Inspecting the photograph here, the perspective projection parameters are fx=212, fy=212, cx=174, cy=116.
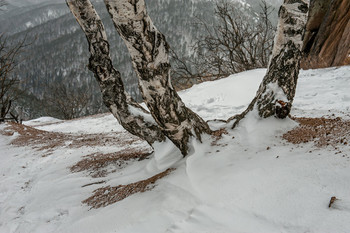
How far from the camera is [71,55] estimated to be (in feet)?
319

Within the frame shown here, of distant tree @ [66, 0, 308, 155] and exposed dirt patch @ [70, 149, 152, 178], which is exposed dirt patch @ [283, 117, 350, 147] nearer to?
distant tree @ [66, 0, 308, 155]

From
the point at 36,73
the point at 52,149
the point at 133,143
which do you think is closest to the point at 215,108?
the point at 133,143

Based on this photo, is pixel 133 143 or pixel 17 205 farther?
pixel 133 143

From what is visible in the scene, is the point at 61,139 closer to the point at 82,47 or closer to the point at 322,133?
the point at 322,133

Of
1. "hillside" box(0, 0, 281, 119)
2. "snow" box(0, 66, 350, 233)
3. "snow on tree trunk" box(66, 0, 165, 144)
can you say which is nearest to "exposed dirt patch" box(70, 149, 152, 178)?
"snow" box(0, 66, 350, 233)

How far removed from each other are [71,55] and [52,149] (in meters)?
Answer: 107

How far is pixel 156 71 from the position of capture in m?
1.86

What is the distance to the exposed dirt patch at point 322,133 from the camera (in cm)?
185

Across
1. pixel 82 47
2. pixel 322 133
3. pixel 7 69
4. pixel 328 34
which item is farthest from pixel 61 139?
pixel 82 47

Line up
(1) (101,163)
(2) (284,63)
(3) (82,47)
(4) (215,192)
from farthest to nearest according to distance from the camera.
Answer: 1. (3) (82,47)
2. (1) (101,163)
3. (2) (284,63)
4. (4) (215,192)

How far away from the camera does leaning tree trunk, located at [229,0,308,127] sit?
210 centimetres

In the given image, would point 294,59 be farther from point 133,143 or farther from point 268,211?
point 133,143

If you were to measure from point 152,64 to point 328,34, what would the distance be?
287 inches

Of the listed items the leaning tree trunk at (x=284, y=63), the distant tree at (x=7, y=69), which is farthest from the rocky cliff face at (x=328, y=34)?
the distant tree at (x=7, y=69)
